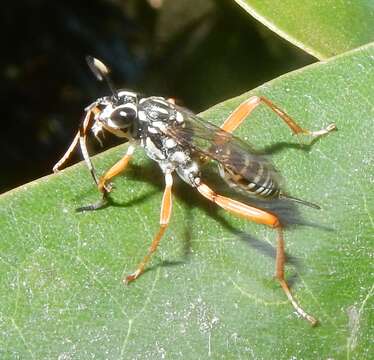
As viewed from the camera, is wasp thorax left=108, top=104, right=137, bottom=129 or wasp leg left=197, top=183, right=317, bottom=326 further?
wasp thorax left=108, top=104, right=137, bottom=129

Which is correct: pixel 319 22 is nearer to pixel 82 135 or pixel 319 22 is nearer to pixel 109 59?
pixel 82 135

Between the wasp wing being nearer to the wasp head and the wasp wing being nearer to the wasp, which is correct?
the wasp

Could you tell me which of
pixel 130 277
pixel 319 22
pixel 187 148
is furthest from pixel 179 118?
pixel 130 277

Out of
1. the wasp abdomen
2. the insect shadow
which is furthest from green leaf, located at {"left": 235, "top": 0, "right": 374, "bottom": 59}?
the wasp abdomen

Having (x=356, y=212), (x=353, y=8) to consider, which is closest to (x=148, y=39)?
(x=353, y=8)

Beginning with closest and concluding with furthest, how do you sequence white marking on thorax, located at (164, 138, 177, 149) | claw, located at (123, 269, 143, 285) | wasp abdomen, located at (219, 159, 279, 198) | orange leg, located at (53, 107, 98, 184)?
claw, located at (123, 269, 143, 285)
wasp abdomen, located at (219, 159, 279, 198)
orange leg, located at (53, 107, 98, 184)
white marking on thorax, located at (164, 138, 177, 149)

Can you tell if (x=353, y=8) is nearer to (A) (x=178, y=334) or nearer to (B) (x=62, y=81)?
(A) (x=178, y=334)

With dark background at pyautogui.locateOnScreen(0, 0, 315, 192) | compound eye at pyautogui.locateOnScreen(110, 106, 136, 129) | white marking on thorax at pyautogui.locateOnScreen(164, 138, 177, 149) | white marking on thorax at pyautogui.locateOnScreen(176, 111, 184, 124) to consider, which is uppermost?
compound eye at pyautogui.locateOnScreen(110, 106, 136, 129)

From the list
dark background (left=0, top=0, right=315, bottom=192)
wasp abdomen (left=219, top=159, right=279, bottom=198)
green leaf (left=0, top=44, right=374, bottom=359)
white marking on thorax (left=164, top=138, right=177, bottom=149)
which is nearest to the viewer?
green leaf (left=0, top=44, right=374, bottom=359)
